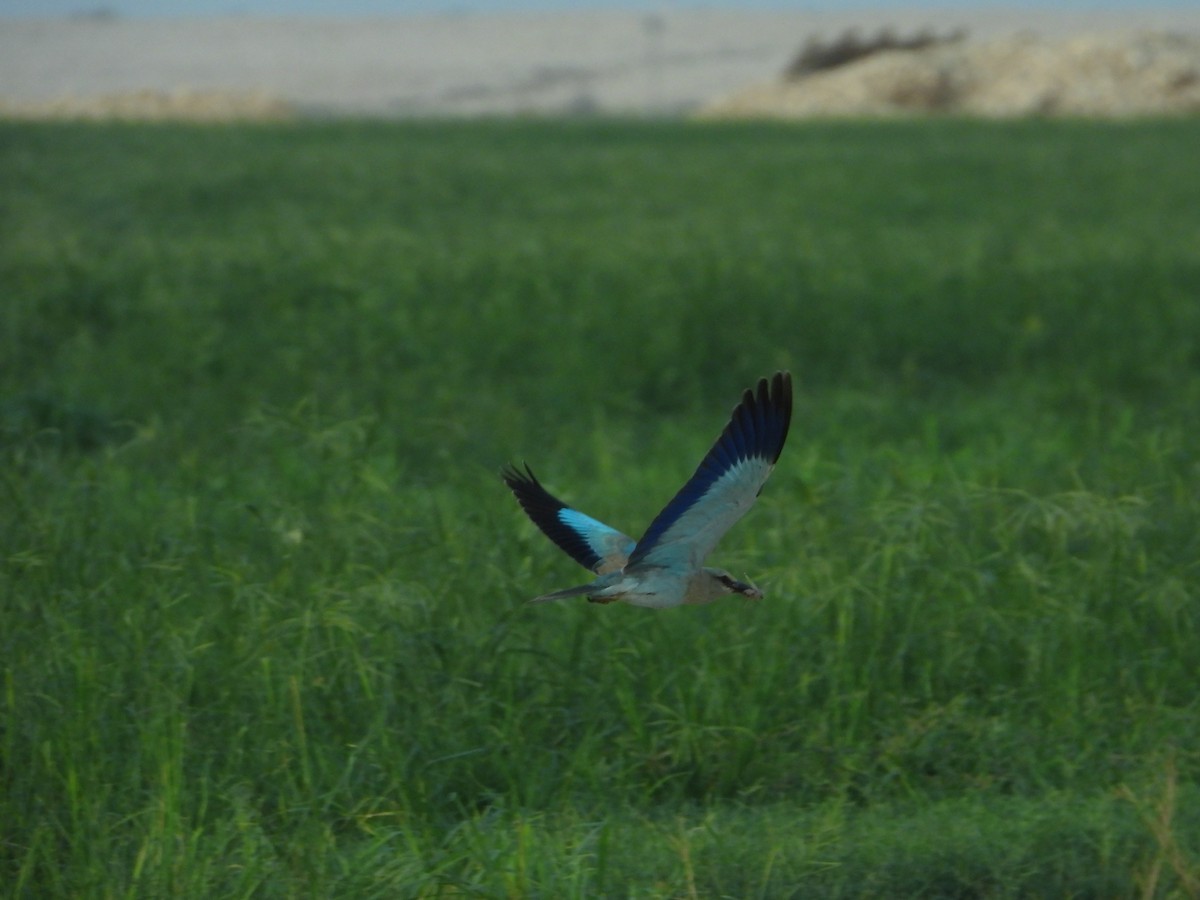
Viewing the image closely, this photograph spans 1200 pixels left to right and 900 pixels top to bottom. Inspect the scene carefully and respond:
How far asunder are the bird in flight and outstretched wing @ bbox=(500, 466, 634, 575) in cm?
9

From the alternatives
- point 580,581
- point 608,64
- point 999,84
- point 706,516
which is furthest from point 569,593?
point 608,64

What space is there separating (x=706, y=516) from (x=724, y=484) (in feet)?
0.27

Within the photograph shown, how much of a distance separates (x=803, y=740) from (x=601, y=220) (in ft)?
26.6

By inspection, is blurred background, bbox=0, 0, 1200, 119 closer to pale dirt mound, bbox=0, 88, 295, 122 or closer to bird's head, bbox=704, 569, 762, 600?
pale dirt mound, bbox=0, 88, 295, 122

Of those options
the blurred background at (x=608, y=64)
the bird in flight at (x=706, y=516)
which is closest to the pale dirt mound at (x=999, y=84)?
the blurred background at (x=608, y=64)

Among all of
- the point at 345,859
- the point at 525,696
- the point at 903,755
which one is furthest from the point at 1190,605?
the point at 345,859

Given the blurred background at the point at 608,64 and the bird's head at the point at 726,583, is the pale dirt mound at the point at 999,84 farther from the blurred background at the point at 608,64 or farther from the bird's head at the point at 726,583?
the bird's head at the point at 726,583

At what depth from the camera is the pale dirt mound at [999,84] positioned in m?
30.7

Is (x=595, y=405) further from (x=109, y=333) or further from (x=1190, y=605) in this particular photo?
(x=1190, y=605)

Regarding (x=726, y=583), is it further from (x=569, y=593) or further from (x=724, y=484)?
(x=569, y=593)

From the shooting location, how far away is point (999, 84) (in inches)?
1265

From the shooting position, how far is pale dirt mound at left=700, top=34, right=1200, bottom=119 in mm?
30734

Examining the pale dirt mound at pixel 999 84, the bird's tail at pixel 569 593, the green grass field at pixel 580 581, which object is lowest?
the green grass field at pixel 580 581

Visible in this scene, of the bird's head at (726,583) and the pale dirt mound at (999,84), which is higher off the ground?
the pale dirt mound at (999,84)
